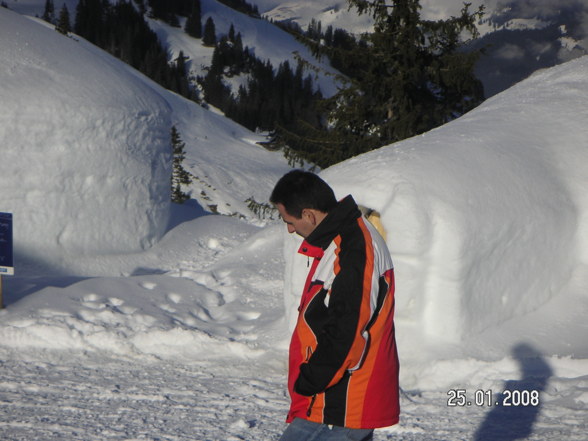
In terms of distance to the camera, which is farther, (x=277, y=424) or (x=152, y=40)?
(x=152, y=40)

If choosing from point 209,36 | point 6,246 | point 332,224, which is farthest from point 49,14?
point 332,224

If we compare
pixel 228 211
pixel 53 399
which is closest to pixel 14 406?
pixel 53 399

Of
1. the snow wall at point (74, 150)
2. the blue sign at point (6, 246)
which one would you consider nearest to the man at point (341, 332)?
the blue sign at point (6, 246)

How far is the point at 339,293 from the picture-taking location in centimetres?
194

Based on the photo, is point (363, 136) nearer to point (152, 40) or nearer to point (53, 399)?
point (53, 399)

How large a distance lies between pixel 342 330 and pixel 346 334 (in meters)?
0.02

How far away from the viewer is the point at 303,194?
2.11 meters

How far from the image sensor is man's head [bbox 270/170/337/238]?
2.11m

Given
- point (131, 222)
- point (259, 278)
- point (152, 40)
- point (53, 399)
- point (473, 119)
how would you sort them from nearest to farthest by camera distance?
point (53, 399) → point (473, 119) → point (259, 278) → point (131, 222) → point (152, 40)

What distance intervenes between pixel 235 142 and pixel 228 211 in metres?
17.5

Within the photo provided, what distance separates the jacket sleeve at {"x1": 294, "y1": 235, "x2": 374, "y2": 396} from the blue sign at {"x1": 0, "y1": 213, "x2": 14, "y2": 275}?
17.0ft
